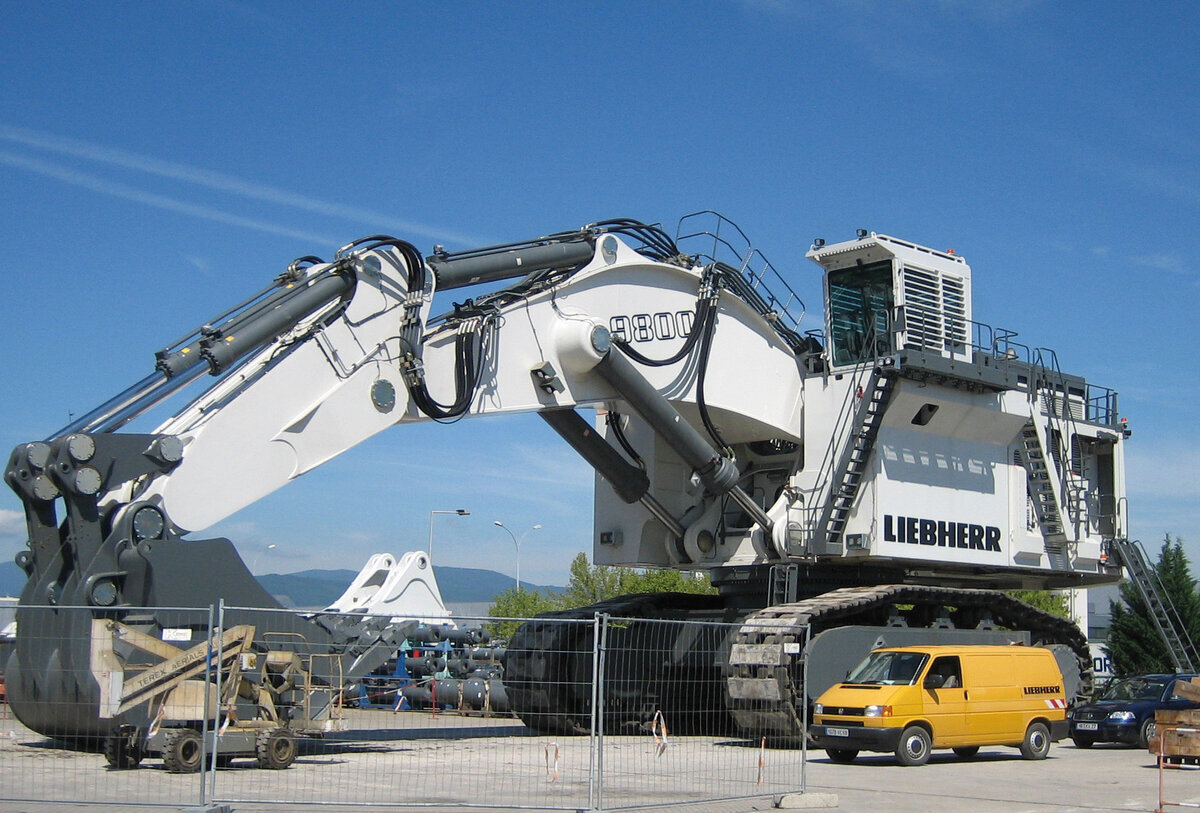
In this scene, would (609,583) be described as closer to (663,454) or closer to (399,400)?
(663,454)

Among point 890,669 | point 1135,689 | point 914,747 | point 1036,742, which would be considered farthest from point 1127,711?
point 914,747

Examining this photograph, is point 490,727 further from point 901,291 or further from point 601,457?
point 901,291

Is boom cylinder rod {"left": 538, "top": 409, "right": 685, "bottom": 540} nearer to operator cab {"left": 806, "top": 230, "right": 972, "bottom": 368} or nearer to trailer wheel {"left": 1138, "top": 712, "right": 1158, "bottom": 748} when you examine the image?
operator cab {"left": 806, "top": 230, "right": 972, "bottom": 368}

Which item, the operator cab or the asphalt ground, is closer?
the asphalt ground

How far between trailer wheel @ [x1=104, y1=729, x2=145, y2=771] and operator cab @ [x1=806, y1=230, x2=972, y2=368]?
41.3 ft

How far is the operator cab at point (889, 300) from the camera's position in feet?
70.7

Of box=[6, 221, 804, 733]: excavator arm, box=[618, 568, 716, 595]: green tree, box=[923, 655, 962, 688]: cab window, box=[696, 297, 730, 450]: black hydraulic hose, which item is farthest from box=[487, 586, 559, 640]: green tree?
box=[923, 655, 962, 688]: cab window

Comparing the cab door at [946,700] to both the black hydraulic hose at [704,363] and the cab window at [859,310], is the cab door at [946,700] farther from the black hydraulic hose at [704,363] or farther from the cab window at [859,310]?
the cab window at [859,310]

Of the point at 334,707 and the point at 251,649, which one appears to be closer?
the point at 251,649

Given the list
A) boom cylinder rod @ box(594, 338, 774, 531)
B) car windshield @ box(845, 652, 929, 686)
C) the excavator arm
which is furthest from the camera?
boom cylinder rod @ box(594, 338, 774, 531)

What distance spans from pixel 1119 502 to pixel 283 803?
721 inches

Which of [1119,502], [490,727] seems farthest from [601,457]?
[1119,502]

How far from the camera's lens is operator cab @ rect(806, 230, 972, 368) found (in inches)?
848

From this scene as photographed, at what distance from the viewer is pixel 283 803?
1139 centimetres
